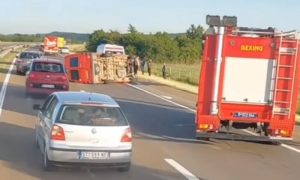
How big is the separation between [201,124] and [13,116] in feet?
20.9

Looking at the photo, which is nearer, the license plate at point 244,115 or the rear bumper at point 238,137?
the rear bumper at point 238,137

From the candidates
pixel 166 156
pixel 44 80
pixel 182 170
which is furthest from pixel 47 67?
pixel 182 170

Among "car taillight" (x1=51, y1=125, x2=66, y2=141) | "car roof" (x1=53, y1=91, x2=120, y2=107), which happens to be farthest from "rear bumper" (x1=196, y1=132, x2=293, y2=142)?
"car taillight" (x1=51, y1=125, x2=66, y2=141)

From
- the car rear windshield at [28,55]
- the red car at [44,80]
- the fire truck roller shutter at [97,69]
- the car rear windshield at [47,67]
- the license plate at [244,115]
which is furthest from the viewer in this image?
the car rear windshield at [28,55]

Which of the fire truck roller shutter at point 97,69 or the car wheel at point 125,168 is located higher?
the car wheel at point 125,168

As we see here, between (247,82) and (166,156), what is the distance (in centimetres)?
366

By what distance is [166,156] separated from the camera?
12.8 meters

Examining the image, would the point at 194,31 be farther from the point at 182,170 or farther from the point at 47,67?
the point at 182,170

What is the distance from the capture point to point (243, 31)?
51.1ft

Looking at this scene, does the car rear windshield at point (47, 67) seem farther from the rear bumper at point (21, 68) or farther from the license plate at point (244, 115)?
the rear bumper at point (21, 68)

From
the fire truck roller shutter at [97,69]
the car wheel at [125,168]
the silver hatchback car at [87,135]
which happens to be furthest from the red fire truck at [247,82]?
the fire truck roller shutter at [97,69]

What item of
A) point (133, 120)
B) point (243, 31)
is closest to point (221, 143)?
point (243, 31)

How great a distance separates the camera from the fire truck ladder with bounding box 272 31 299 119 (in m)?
15.0

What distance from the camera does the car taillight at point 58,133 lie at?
391 inches
